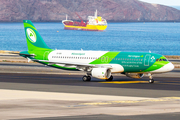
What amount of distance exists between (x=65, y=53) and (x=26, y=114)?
29.9 m

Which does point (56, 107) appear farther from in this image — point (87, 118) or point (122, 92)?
point (122, 92)

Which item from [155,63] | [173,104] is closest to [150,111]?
[173,104]

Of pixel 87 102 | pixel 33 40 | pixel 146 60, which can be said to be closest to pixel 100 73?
pixel 146 60

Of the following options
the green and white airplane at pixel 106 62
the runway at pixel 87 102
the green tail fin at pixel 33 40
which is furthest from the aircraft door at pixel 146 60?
the green tail fin at pixel 33 40

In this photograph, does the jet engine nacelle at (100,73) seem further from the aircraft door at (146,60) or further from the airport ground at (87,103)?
the airport ground at (87,103)

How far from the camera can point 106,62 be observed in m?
50.4

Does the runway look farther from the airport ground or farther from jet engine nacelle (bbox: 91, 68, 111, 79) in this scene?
jet engine nacelle (bbox: 91, 68, 111, 79)

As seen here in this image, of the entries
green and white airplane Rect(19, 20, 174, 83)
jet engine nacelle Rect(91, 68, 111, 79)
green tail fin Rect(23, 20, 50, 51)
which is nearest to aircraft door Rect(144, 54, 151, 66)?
green and white airplane Rect(19, 20, 174, 83)

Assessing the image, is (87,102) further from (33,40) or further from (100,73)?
(33,40)

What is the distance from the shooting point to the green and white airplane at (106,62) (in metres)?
48.2

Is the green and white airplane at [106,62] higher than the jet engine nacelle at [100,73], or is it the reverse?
the green and white airplane at [106,62]

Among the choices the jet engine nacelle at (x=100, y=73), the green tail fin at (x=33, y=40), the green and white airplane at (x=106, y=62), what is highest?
the green tail fin at (x=33, y=40)

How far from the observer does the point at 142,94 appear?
36094 mm

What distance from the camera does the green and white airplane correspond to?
48219 mm
